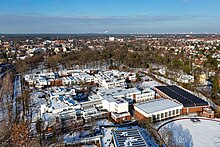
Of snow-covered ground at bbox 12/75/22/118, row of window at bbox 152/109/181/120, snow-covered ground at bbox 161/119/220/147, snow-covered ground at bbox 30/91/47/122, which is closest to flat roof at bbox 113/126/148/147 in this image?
snow-covered ground at bbox 161/119/220/147

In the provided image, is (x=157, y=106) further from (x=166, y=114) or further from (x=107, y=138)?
(x=107, y=138)

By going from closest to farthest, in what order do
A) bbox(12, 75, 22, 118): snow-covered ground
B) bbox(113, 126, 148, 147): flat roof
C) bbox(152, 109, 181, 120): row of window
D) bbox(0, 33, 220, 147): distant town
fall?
bbox(113, 126, 148, 147): flat roof → bbox(0, 33, 220, 147): distant town → bbox(152, 109, 181, 120): row of window → bbox(12, 75, 22, 118): snow-covered ground

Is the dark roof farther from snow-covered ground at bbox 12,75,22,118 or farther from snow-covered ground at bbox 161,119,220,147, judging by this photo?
snow-covered ground at bbox 12,75,22,118

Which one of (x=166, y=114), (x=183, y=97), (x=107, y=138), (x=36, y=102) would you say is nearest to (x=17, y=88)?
(x=36, y=102)

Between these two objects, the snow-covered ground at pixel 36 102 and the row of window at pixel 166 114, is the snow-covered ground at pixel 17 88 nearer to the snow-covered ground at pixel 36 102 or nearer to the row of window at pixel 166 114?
the snow-covered ground at pixel 36 102

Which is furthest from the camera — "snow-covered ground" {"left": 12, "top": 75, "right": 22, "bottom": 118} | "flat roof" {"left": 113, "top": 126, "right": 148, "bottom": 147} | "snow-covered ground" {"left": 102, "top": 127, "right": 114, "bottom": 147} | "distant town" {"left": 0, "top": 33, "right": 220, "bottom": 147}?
"snow-covered ground" {"left": 12, "top": 75, "right": 22, "bottom": 118}

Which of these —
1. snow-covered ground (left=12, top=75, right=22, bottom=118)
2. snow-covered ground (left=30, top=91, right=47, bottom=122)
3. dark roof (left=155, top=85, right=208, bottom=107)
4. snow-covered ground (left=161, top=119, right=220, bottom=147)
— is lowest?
snow-covered ground (left=161, top=119, right=220, bottom=147)

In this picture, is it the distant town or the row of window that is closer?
the distant town
